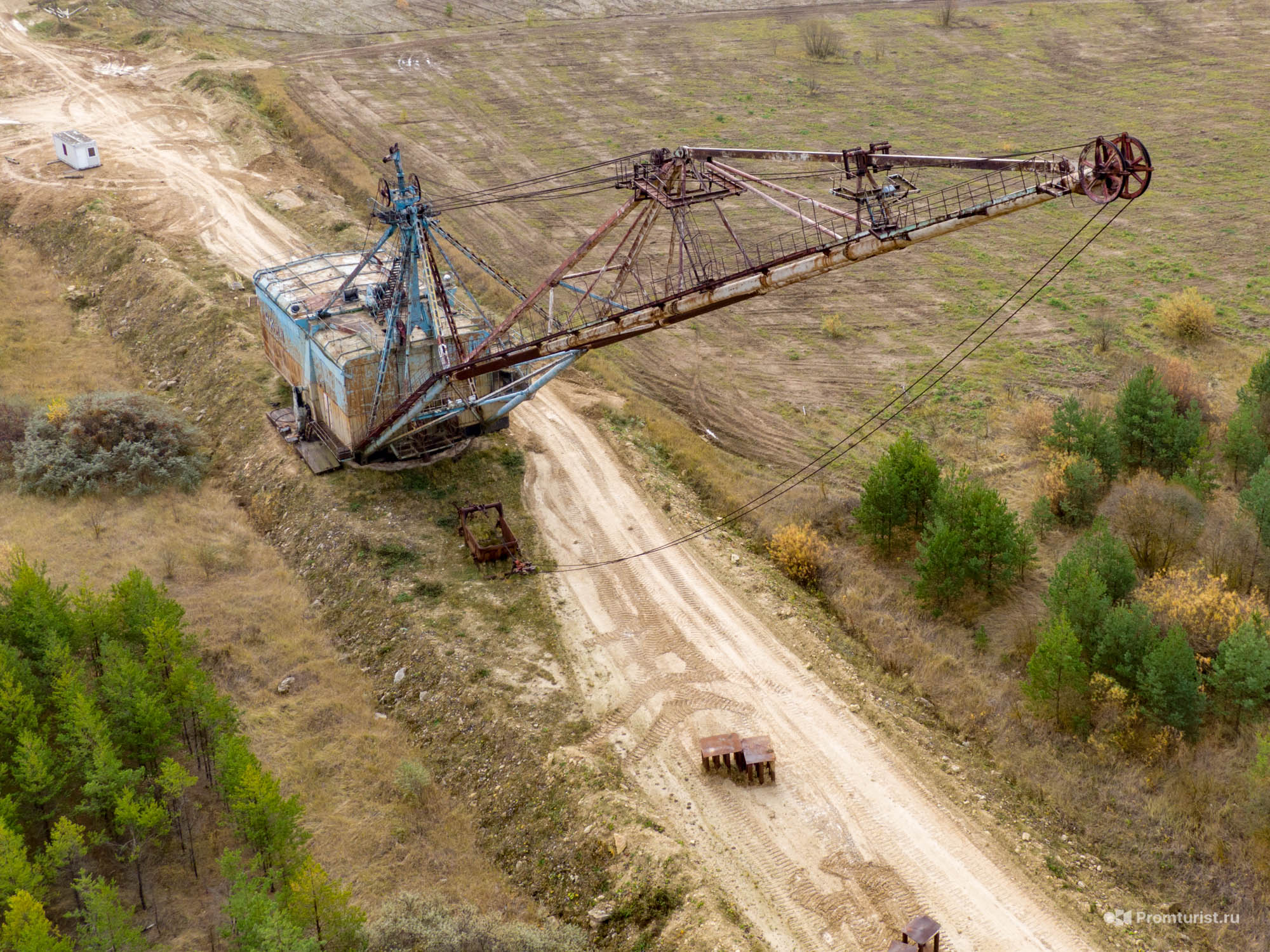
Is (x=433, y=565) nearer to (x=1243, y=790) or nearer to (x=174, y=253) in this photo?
(x=1243, y=790)

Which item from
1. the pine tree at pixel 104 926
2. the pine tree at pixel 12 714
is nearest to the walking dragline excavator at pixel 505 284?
the pine tree at pixel 12 714

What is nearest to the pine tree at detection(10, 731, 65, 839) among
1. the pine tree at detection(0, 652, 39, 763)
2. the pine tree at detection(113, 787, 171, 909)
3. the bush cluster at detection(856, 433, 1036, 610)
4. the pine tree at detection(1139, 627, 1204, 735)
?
the pine tree at detection(0, 652, 39, 763)

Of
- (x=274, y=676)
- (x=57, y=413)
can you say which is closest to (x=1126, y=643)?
(x=274, y=676)

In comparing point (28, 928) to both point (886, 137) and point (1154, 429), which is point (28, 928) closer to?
point (1154, 429)

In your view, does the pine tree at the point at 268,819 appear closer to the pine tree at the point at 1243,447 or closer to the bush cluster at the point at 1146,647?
the bush cluster at the point at 1146,647

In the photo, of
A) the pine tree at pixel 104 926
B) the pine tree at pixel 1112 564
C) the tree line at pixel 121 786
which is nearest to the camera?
the pine tree at pixel 104 926

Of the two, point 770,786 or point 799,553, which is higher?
point 799,553
